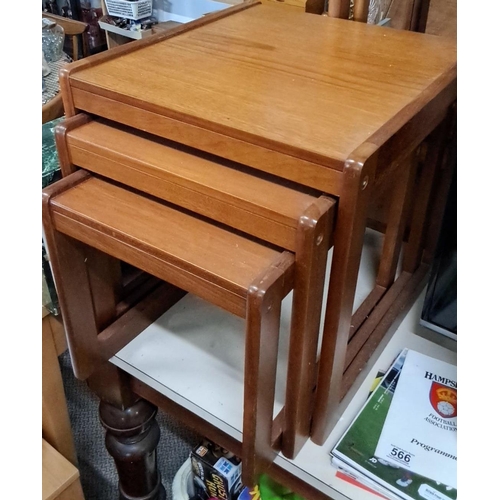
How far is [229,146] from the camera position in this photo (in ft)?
1.77

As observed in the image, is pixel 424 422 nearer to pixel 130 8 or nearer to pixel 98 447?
pixel 98 447

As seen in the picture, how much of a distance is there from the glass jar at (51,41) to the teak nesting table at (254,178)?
0.85 metres

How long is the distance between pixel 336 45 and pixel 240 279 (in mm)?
373

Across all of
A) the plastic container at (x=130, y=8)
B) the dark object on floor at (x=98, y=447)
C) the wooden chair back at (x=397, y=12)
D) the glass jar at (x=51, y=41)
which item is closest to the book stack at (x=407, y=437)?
the wooden chair back at (x=397, y=12)

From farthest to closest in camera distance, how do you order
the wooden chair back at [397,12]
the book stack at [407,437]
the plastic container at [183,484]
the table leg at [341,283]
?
1. the plastic container at [183,484]
2. the wooden chair back at [397,12]
3. the book stack at [407,437]
4. the table leg at [341,283]

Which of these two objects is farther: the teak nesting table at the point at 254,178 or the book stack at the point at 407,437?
the book stack at the point at 407,437

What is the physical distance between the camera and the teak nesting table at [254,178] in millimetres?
509

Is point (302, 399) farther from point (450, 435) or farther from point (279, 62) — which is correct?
point (279, 62)

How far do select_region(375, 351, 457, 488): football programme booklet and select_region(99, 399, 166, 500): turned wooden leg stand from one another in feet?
1.29

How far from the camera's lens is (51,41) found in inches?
57.9

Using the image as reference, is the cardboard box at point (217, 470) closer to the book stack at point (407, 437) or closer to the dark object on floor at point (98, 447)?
the dark object on floor at point (98, 447)

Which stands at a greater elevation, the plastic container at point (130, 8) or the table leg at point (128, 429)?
the plastic container at point (130, 8)

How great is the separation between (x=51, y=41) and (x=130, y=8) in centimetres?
75
